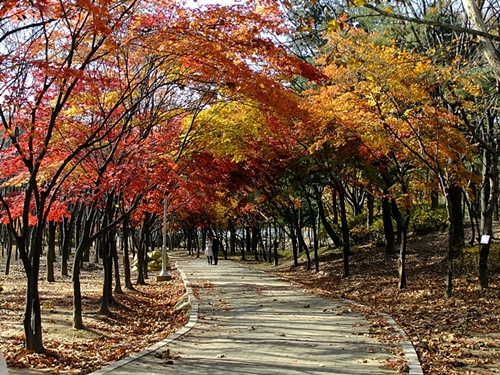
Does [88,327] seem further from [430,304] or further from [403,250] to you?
[403,250]

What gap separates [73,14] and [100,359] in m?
5.07

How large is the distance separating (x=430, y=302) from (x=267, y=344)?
5101 mm

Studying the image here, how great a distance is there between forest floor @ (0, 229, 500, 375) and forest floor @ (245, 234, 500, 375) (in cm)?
2

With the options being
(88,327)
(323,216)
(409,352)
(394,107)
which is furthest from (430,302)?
(323,216)

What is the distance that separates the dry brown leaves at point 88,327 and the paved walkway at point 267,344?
697 mm

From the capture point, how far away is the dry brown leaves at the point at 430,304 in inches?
269

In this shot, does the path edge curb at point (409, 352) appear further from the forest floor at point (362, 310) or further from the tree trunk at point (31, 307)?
the tree trunk at point (31, 307)

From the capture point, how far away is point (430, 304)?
36.5 feet

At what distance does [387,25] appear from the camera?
1230 cm

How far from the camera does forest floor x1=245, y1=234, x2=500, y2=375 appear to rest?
22.5ft

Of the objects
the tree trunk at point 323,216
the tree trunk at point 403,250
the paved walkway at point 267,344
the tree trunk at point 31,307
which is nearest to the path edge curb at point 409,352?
the paved walkway at point 267,344

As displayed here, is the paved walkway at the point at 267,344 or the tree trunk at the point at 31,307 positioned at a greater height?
the tree trunk at the point at 31,307

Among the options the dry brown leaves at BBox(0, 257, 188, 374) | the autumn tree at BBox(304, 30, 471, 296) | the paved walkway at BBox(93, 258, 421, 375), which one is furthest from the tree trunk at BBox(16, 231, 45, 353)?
the autumn tree at BBox(304, 30, 471, 296)

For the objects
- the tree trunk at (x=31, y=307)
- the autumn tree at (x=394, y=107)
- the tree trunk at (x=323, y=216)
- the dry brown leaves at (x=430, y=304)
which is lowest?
the dry brown leaves at (x=430, y=304)
